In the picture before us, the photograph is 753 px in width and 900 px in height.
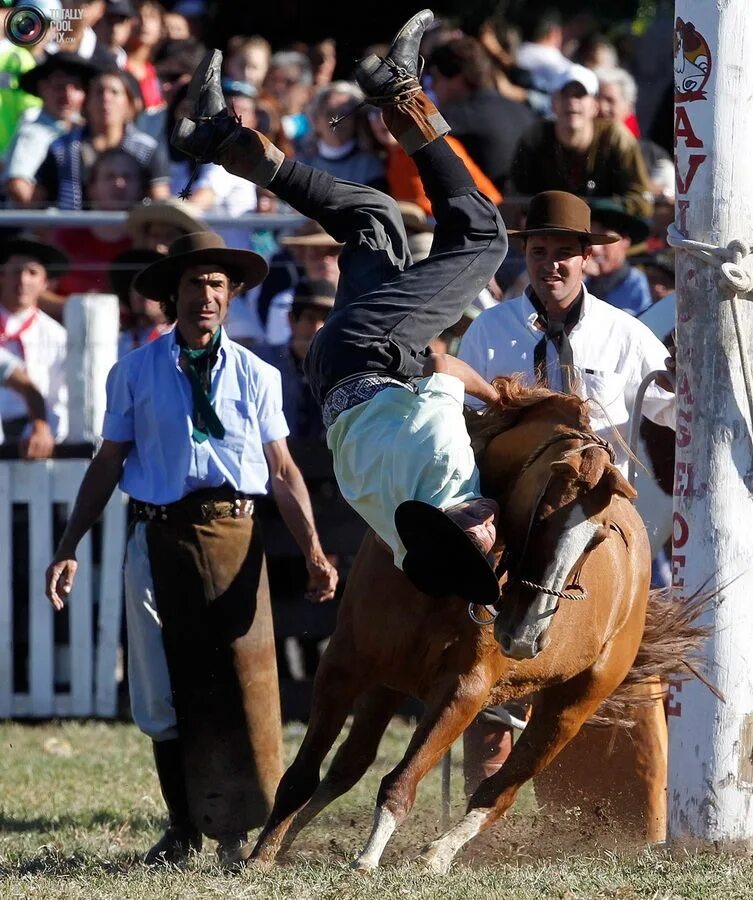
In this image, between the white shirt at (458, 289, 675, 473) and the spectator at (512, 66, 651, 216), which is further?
the spectator at (512, 66, 651, 216)

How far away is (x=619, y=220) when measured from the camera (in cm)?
954

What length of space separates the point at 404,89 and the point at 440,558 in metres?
1.63

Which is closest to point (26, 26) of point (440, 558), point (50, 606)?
point (50, 606)

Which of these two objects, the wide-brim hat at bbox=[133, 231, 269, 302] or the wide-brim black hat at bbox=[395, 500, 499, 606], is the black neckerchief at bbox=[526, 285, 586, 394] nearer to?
the wide-brim hat at bbox=[133, 231, 269, 302]

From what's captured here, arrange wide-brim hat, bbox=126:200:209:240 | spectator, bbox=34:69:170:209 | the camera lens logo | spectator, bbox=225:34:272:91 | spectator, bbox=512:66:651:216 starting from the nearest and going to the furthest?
the camera lens logo < wide-brim hat, bbox=126:200:209:240 < spectator, bbox=512:66:651:216 < spectator, bbox=34:69:170:209 < spectator, bbox=225:34:272:91

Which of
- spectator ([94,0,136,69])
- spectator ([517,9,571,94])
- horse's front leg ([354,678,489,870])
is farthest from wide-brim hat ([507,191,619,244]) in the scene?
spectator ([517,9,571,94])

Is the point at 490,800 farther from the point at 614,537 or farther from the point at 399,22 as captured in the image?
the point at 399,22

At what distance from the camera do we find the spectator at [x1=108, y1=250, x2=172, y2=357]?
928 centimetres

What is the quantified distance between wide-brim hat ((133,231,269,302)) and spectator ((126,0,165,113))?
4890 mm

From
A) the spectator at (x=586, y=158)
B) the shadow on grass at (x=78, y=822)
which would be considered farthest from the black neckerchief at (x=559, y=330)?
the spectator at (x=586, y=158)

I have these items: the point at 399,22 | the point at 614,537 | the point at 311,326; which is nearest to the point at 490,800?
the point at 614,537

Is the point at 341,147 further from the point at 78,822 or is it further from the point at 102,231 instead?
the point at 78,822

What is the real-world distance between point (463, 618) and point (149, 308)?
4582mm

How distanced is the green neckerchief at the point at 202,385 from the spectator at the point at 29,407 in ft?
9.45
